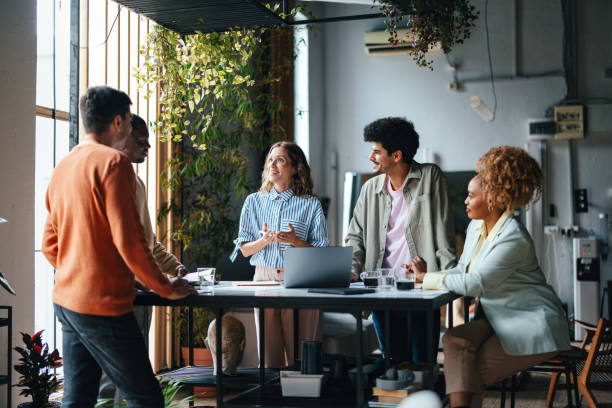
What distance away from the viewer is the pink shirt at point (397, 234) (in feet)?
11.1

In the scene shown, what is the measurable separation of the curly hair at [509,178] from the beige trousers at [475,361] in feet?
1.78

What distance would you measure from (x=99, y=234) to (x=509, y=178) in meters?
1.58

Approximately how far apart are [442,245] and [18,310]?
86.1 inches

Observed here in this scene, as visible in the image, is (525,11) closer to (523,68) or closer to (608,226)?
(523,68)

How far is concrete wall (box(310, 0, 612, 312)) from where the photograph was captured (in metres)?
7.82

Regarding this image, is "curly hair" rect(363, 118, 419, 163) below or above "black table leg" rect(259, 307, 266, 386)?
above

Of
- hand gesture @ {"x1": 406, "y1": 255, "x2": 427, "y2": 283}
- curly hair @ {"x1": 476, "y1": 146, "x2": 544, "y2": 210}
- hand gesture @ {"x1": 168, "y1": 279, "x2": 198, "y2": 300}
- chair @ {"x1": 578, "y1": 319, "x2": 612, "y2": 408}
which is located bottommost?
chair @ {"x1": 578, "y1": 319, "x2": 612, "y2": 408}

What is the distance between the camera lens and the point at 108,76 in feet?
15.4

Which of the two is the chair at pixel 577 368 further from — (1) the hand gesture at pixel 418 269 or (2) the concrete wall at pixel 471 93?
(2) the concrete wall at pixel 471 93

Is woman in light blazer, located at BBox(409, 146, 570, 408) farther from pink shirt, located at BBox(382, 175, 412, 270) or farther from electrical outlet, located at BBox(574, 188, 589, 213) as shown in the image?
electrical outlet, located at BBox(574, 188, 589, 213)

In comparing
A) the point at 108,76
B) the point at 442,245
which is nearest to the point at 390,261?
the point at 442,245

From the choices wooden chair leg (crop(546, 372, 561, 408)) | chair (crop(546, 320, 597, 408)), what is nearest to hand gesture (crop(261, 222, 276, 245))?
chair (crop(546, 320, 597, 408))

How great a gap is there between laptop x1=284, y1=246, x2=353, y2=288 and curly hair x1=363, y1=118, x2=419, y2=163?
858mm

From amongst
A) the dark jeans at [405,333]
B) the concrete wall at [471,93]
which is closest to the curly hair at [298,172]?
the dark jeans at [405,333]
